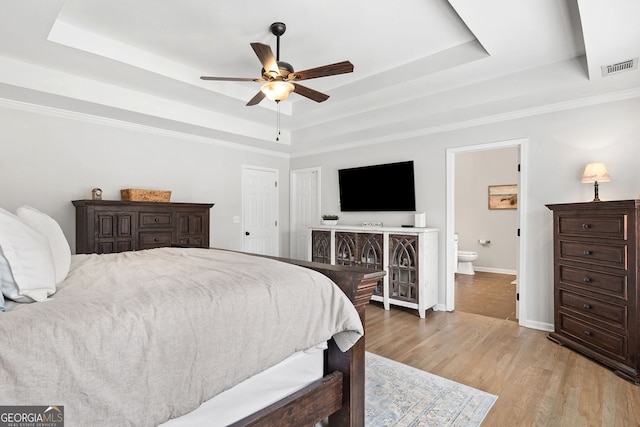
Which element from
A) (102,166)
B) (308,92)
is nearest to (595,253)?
(308,92)

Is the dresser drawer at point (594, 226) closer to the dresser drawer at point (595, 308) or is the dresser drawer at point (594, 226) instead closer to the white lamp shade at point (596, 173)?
the white lamp shade at point (596, 173)

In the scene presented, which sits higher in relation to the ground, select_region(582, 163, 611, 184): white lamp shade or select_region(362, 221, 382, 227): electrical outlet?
select_region(582, 163, 611, 184): white lamp shade

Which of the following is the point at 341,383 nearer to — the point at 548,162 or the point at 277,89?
the point at 277,89

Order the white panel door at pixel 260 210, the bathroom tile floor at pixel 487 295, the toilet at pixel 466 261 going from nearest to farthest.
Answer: the bathroom tile floor at pixel 487 295 → the white panel door at pixel 260 210 → the toilet at pixel 466 261

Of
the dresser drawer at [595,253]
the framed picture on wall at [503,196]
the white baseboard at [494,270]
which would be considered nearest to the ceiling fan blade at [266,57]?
the dresser drawer at [595,253]

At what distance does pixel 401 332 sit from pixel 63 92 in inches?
163

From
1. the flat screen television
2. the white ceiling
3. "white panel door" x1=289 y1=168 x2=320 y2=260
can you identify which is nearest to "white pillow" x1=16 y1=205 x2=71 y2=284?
the white ceiling

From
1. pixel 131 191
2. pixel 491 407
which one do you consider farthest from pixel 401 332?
pixel 131 191

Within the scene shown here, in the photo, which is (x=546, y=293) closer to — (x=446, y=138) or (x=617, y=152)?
(x=617, y=152)

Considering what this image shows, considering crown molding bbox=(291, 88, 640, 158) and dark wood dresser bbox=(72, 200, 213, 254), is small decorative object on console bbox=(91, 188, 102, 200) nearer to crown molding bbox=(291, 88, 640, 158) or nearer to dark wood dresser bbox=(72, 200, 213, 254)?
dark wood dresser bbox=(72, 200, 213, 254)

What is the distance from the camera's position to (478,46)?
290 centimetres

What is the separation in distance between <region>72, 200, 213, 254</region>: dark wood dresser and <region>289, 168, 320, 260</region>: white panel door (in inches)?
81.1

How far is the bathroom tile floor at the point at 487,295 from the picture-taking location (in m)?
4.15

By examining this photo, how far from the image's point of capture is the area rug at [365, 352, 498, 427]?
1962 millimetres
